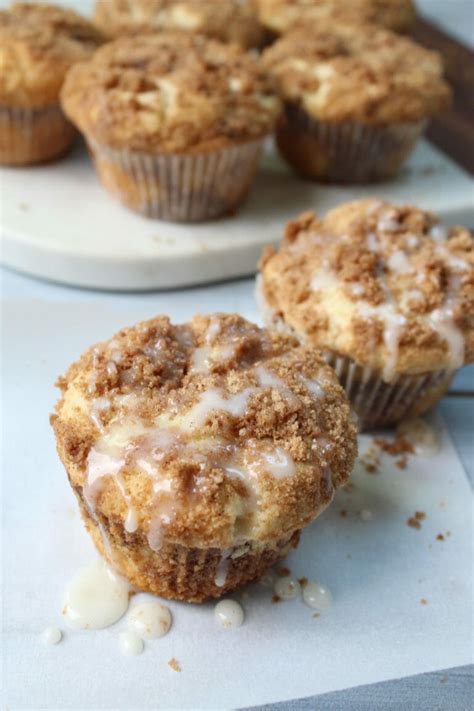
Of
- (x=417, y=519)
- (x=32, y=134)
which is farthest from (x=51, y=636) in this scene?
(x=32, y=134)

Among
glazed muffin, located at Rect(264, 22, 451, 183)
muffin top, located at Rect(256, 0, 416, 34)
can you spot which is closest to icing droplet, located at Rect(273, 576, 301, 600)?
glazed muffin, located at Rect(264, 22, 451, 183)

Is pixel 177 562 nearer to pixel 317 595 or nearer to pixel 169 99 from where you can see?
pixel 317 595

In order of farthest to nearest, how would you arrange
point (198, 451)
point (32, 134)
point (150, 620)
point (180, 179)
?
point (32, 134)
point (180, 179)
point (150, 620)
point (198, 451)

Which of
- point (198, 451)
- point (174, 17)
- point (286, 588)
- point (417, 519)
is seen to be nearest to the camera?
point (198, 451)

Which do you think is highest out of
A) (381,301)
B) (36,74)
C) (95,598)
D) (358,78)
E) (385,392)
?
(358,78)

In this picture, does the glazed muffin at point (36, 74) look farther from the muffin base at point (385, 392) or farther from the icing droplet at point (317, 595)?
the icing droplet at point (317, 595)

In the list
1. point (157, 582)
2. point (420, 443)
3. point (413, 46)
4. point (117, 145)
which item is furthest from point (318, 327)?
point (413, 46)

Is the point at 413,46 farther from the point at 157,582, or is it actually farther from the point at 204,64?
the point at 157,582
